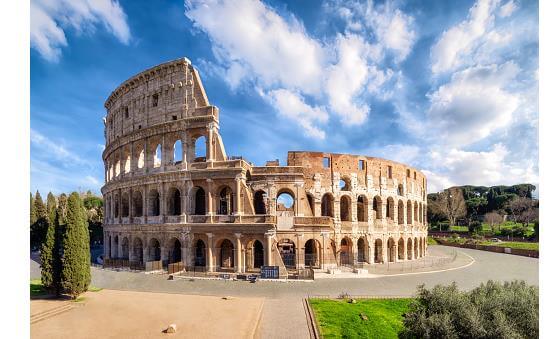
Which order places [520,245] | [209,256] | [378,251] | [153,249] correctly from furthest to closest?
[520,245]
[378,251]
[153,249]
[209,256]

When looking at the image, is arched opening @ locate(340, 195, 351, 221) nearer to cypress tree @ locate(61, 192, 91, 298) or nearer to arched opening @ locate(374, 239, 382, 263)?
arched opening @ locate(374, 239, 382, 263)

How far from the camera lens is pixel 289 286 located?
72.9 ft

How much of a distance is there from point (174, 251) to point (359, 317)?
21659 mm

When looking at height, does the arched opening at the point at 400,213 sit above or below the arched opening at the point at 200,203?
below

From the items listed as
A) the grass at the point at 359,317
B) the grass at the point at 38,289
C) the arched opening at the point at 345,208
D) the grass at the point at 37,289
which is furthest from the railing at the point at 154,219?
the arched opening at the point at 345,208

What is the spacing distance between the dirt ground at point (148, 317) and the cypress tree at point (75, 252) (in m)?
1.03

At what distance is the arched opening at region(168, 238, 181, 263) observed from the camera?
30.0 metres

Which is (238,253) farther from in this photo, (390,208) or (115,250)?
(390,208)

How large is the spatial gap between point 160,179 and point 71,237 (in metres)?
12.0

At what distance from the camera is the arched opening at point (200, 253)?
3034 cm

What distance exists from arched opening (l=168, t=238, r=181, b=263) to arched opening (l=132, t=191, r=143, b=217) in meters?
6.17

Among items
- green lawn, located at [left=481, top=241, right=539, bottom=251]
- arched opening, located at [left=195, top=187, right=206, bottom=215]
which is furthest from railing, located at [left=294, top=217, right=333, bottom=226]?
green lawn, located at [left=481, top=241, right=539, bottom=251]

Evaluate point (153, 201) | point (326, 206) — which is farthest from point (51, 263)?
point (326, 206)

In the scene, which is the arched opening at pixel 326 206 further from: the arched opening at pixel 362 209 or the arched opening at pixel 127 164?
the arched opening at pixel 127 164
